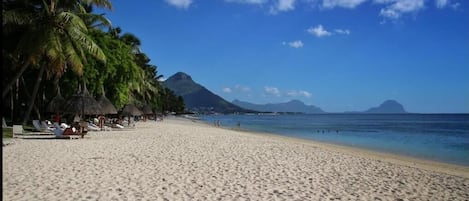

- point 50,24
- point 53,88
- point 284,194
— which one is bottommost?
point 284,194

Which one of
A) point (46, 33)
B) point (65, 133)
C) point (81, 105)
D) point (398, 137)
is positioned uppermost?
point (46, 33)

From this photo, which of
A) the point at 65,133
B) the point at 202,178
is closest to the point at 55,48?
the point at 65,133

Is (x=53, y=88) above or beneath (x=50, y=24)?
beneath

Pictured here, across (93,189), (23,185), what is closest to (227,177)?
(93,189)

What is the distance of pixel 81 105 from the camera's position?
20.2 metres

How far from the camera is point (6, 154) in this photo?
37.1 feet

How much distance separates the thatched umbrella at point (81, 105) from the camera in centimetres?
2008

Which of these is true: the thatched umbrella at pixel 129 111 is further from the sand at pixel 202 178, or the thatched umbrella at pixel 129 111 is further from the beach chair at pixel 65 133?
the sand at pixel 202 178

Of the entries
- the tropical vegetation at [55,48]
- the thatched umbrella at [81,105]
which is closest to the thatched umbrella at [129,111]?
the tropical vegetation at [55,48]

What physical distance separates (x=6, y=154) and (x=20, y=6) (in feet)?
31.9

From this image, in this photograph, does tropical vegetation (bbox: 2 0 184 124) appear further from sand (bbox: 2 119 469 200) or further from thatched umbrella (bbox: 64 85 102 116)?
sand (bbox: 2 119 469 200)

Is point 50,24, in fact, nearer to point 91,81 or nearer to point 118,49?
point 91,81

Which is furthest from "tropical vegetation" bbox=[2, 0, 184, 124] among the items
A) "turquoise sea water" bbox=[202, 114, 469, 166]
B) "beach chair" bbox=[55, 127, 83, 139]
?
"turquoise sea water" bbox=[202, 114, 469, 166]

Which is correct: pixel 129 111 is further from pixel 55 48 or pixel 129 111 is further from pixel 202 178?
pixel 202 178
